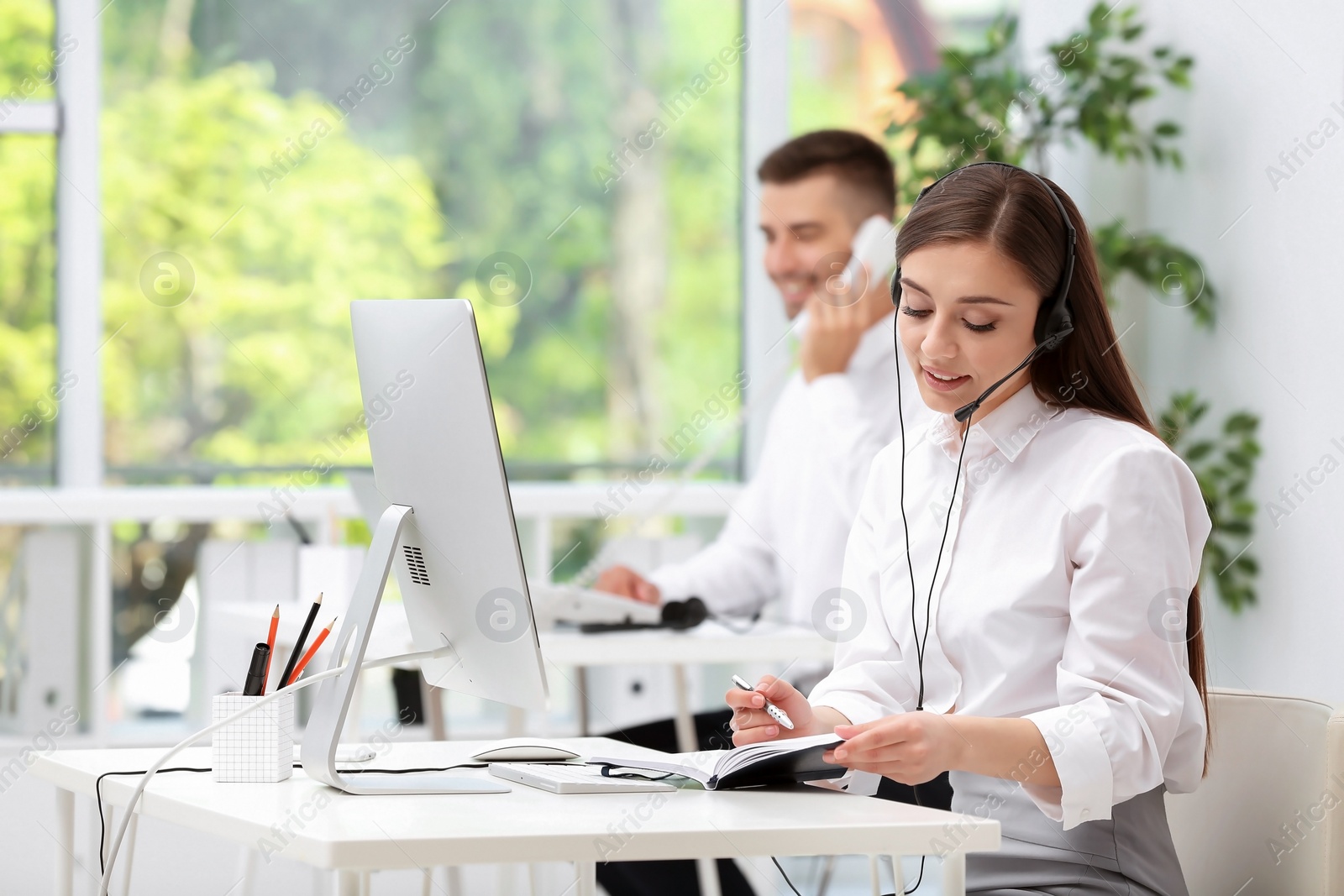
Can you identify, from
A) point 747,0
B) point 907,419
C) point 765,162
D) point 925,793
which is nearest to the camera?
point 925,793

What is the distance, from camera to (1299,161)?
7.53ft

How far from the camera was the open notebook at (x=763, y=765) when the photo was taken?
111cm

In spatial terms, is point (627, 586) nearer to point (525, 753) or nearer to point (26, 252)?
point (525, 753)

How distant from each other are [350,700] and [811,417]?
1.47 m

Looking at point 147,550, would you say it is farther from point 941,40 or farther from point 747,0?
point 941,40

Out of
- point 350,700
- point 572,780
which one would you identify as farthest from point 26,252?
point 572,780

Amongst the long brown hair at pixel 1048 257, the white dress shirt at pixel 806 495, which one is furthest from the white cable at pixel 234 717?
the white dress shirt at pixel 806 495

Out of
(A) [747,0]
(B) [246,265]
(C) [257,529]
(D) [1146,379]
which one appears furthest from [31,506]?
(D) [1146,379]

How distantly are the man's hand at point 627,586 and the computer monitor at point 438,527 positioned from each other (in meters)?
1.07

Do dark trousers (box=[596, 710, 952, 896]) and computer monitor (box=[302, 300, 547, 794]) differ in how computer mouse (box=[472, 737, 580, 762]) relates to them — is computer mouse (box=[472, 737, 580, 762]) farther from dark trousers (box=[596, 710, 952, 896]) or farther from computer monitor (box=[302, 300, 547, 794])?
dark trousers (box=[596, 710, 952, 896])

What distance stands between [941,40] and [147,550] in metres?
2.37

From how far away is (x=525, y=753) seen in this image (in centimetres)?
131

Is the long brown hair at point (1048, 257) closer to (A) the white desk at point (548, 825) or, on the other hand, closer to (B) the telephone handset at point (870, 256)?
(A) the white desk at point (548, 825)

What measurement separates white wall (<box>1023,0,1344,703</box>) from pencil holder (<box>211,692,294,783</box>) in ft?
5.15
